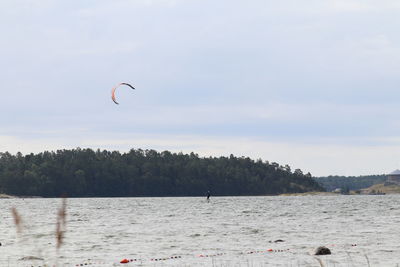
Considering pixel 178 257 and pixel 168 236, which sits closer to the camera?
pixel 178 257

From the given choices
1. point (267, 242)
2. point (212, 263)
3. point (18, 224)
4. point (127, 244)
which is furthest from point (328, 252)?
point (18, 224)

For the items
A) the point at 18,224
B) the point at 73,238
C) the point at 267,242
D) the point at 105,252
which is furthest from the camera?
the point at 73,238

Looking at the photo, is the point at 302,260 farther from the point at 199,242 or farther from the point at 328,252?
the point at 199,242

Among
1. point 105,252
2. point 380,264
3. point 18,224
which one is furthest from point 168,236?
point 18,224

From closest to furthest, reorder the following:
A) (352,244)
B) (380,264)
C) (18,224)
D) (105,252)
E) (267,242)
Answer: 1. (18,224)
2. (380,264)
3. (105,252)
4. (352,244)
5. (267,242)

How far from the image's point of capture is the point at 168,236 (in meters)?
55.8

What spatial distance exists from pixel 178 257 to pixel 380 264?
415 inches

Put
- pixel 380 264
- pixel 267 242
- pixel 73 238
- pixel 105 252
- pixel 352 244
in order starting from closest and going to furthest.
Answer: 1. pixel 380 264
2. pixel 105 252
3. pixel 352 244
4. pixel 267 242
5. pixel 73 238

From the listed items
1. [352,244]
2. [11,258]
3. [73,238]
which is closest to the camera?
[11,258]

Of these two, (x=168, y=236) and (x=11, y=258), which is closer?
(x=11, y=258)

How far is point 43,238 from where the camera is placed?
178 ft

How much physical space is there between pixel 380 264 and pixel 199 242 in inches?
701

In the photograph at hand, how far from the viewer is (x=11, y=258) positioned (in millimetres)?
36469

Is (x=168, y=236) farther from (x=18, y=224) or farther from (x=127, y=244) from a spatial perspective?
(x=18, y=224)
